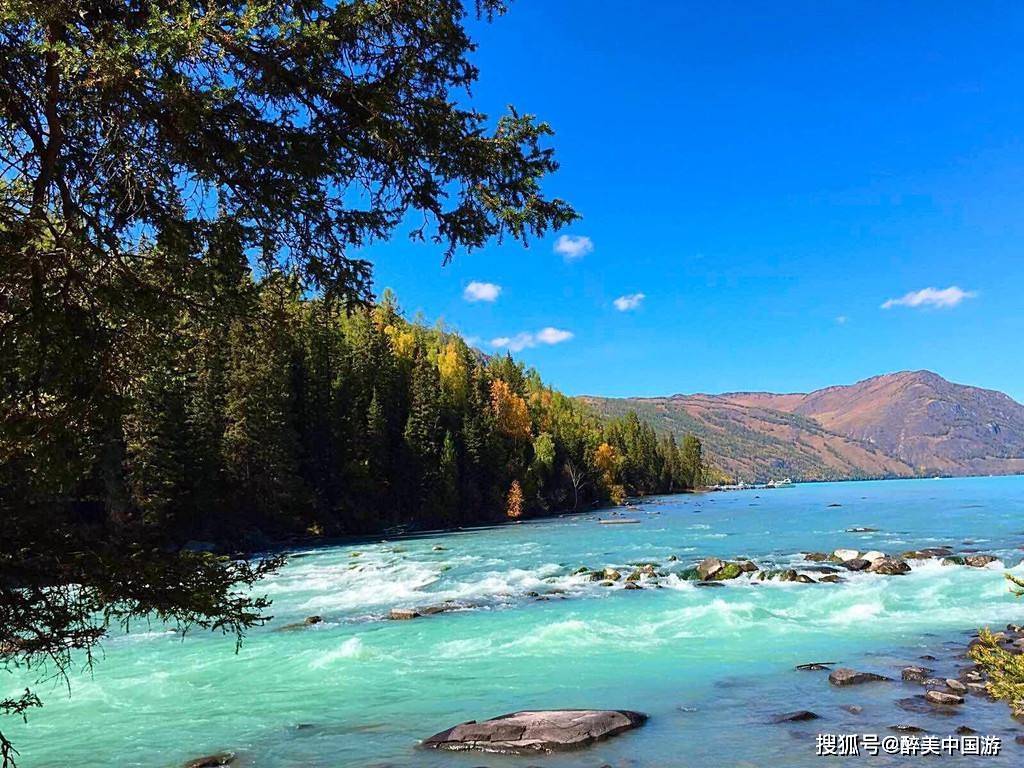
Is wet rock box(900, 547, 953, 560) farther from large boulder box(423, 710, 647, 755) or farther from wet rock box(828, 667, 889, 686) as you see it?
large boulder box(423, 710, 647, 755)

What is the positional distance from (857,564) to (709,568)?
6247 millimetres

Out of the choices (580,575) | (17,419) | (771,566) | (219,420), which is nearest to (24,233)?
(17,419)

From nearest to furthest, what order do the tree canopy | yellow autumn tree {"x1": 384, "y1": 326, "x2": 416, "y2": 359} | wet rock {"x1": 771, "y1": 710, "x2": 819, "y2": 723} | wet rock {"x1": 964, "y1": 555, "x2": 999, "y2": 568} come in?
1. the tree canopy
2. wet rock {"x1": 771, "y1": 710, "x2": 819, "y2": 723}
3. wet rock {"x1": 964, "y1": 555, "x2": 999, "y2": 568}
4. yellow autumn tree {"x1": 384, "y1": 326, "x2": 416, "y2": 359}

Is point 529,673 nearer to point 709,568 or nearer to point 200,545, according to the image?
point 709,568

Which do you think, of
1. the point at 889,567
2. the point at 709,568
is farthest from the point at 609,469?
the point at 889,567

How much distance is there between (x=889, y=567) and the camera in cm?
2562

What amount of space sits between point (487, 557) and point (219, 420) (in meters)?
27.0

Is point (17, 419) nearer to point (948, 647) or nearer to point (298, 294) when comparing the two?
point (298, 294)

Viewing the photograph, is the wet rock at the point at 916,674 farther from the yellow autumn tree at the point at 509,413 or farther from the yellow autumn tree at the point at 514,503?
the yellow autumn tree at the point at 509,413

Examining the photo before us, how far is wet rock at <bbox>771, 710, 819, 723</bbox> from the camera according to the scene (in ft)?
34.0

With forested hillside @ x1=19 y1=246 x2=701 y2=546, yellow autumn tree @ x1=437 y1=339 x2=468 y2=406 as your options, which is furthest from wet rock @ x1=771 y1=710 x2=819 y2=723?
yellow autumn tree @ x1=437 y1=339 x2=468 y2=406

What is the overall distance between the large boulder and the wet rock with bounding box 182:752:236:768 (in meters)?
2.94

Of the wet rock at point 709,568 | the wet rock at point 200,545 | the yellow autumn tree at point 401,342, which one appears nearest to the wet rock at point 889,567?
the wet rock at point 709,568

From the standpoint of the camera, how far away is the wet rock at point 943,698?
1084 centimetres
